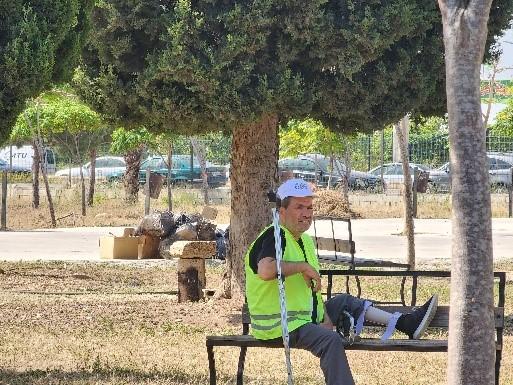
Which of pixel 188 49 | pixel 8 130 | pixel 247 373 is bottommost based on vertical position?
pixel 247 373

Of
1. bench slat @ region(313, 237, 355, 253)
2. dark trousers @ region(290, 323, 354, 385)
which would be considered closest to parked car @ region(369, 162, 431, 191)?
bench slat @ region(313, 237, 355, 253)

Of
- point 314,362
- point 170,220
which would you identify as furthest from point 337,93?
point 170,220

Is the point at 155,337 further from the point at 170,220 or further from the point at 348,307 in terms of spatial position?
the point at 170,220

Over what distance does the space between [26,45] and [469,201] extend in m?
3.96

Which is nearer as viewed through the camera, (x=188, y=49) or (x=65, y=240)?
(x=188, y=49)

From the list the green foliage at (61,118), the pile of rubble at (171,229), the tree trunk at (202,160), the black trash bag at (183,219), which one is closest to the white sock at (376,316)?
the pile of rubble at (171,229)

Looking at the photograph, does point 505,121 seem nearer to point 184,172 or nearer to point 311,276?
point 184,172

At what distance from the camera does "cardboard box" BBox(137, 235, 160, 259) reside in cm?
1969

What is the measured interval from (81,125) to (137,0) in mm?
19477

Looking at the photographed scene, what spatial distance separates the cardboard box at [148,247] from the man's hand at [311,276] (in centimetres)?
1250

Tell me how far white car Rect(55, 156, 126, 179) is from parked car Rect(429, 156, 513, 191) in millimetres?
12281

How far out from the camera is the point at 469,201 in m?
6.18

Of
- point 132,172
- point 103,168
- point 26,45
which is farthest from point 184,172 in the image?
point 26,45

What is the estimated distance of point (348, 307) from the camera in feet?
26.1
